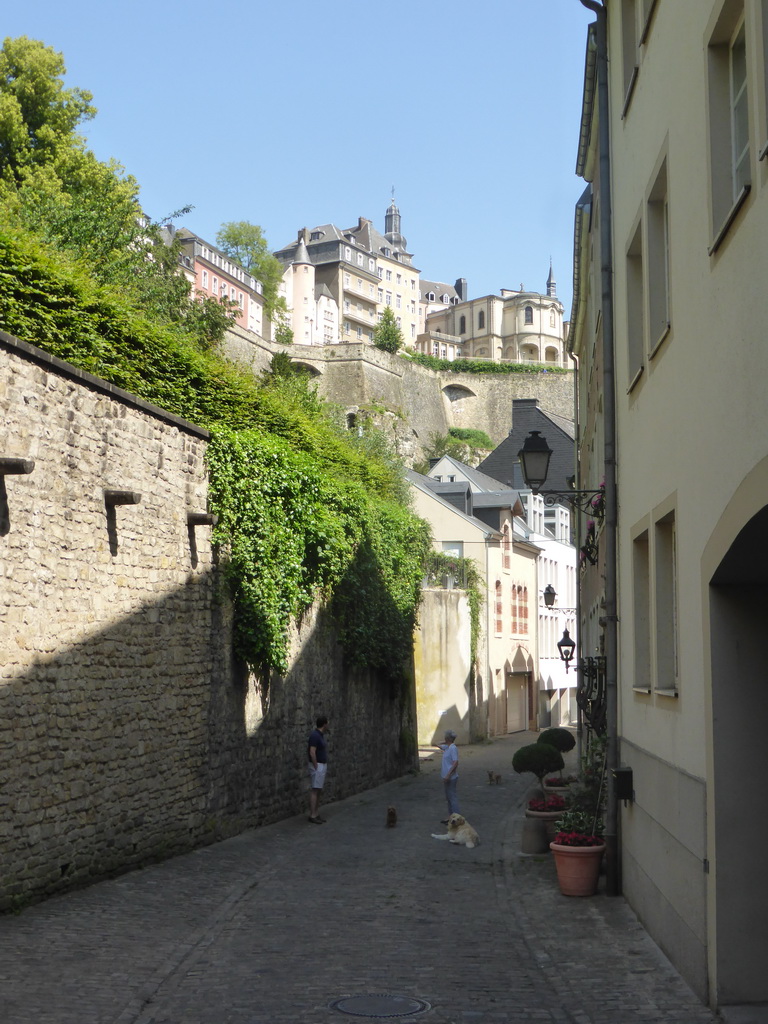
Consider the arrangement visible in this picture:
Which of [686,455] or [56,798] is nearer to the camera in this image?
[686,455]

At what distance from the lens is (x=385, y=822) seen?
56.8 ft

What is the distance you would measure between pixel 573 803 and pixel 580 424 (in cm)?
1524

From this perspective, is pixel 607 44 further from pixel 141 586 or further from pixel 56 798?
pixel 56 798

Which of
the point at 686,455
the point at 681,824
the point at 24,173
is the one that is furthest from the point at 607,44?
the point at 24,173

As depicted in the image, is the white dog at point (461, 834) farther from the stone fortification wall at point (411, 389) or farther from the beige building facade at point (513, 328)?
the beige building facade at point (513, 328)

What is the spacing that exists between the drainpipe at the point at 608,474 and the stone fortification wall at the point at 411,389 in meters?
55.1

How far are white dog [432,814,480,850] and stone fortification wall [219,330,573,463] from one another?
5352 centimetres

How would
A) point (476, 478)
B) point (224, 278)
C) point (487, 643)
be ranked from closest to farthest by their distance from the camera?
point (487, 643)
point (476, 478)
point (224, 278)

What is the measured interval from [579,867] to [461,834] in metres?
4.47

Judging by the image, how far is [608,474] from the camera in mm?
11820

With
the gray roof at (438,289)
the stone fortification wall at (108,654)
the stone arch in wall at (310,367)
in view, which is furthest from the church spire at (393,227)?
the stone fortification wall at (108,654)

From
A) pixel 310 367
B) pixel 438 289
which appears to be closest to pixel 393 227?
pixel 438 289

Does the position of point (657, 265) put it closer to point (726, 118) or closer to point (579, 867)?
point (726, 118)

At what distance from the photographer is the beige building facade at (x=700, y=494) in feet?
19.1
